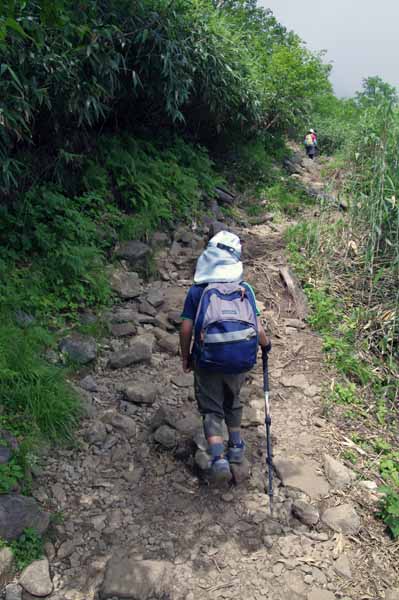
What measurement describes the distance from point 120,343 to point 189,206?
326 cm

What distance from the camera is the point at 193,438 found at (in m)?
3.23

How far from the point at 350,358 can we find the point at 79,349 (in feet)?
8.57

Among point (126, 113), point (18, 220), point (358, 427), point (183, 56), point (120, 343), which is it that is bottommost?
point (358, 427)

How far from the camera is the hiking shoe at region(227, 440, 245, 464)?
3041mm

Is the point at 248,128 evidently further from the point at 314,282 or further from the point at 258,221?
the point at 314,282

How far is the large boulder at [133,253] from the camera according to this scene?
552 cm

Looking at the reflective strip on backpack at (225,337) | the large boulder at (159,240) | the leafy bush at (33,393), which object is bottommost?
the leafy bush at (33,393)

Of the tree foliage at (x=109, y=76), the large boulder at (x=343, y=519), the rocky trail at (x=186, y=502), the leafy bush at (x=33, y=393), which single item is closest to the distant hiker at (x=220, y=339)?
the rocky trail at (x=186, y=502)

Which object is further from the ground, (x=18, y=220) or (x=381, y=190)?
(x=381, y=190)

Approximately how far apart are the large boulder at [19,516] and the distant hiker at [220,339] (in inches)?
40.0

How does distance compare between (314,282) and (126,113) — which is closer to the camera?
(314,282)

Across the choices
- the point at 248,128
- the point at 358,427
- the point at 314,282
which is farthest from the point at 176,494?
the point at 248,128

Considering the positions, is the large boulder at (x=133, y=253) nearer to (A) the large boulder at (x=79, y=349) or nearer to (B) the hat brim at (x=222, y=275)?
(A) the large boulder at (x=79, y=349)

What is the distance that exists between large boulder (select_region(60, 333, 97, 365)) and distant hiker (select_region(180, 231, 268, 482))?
127cm
